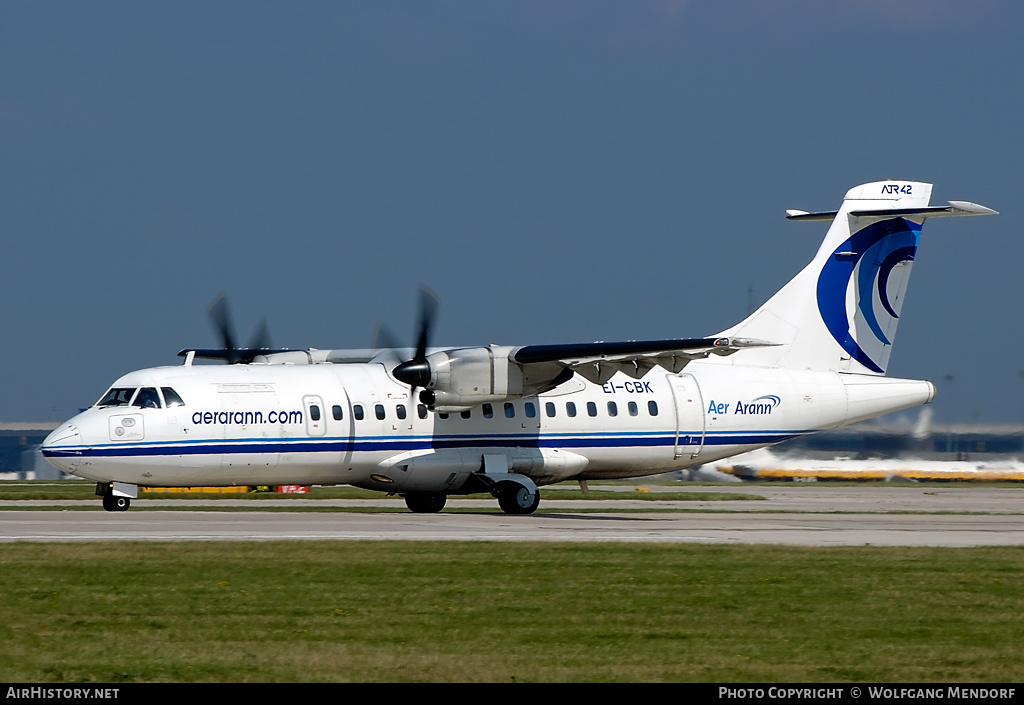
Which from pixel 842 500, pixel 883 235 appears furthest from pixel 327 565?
pixel 842 500

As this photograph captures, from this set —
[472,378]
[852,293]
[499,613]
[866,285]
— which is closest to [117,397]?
[472,378]

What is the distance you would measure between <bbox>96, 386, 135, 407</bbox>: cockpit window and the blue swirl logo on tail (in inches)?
650

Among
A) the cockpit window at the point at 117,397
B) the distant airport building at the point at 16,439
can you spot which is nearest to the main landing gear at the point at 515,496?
the cockpit window at the point at 117,397

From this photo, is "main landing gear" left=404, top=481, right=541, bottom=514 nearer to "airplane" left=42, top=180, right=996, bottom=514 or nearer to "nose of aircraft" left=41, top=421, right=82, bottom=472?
"airplane" left=42, top=180, right=996, bottom=514

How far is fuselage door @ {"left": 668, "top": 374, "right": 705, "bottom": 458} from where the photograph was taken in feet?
101

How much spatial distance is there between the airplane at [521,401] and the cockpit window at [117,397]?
37 mm

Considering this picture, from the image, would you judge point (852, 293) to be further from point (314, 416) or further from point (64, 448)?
point (64, 448)

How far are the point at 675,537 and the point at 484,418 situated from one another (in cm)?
808

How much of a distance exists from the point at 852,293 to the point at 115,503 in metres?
18.2

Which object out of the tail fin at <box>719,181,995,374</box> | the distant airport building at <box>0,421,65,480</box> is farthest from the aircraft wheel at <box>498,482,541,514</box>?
the distant airport building at <box>0,421,65,480</box>

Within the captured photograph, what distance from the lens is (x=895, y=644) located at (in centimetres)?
1182

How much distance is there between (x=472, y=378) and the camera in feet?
92.3
